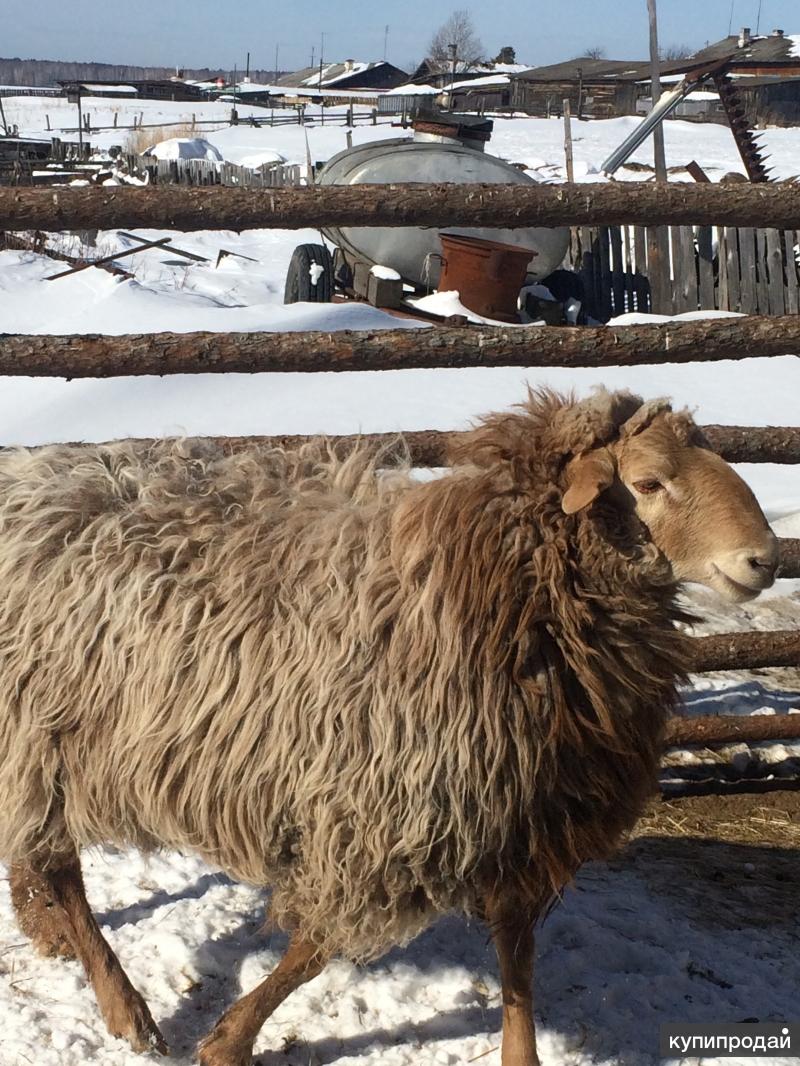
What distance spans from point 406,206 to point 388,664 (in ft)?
5.37

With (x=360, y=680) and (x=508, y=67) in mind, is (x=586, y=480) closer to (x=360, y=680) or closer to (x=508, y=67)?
(x=360, y=680)

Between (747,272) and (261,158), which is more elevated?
(261,158)

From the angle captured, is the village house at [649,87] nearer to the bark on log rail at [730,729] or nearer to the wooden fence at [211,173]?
the wooden fence at [211,173]

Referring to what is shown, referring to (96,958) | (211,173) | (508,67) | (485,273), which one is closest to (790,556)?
(96,958)

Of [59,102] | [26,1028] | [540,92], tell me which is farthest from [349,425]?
[59,102]

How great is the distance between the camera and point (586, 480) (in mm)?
2295

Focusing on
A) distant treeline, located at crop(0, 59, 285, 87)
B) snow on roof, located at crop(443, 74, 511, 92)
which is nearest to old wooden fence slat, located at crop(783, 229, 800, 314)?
snow on roof, located at crop(443, 74, 511, 92)

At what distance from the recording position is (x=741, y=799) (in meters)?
4.11

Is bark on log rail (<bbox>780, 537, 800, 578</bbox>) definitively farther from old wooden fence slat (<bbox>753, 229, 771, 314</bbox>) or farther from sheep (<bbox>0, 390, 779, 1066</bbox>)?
old wooden fence slat (<bbox>753, 229, 771, 314</bbox>)

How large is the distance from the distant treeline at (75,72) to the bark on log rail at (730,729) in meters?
138

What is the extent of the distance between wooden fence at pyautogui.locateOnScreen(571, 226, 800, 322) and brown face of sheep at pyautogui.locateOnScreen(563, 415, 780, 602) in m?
8.58

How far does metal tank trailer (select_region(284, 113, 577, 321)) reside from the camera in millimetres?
11867

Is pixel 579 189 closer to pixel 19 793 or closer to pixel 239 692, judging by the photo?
pixel 239 692

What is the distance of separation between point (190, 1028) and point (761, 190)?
9.89 ft
